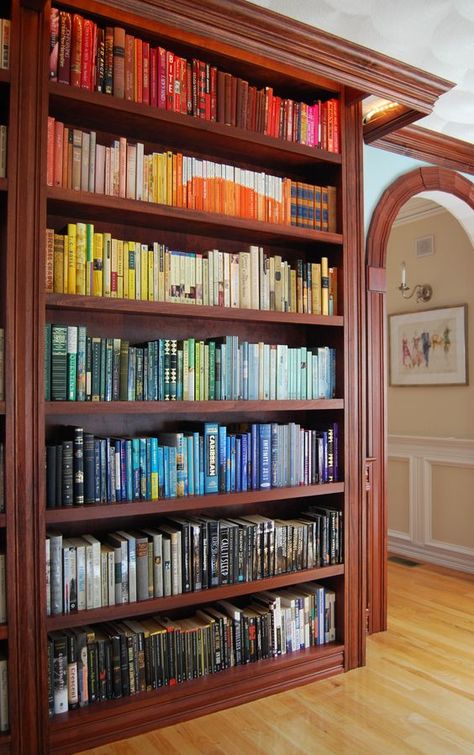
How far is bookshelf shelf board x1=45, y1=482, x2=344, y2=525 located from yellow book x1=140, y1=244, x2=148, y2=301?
77 centimetres

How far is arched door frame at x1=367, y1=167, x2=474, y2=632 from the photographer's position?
3283mm

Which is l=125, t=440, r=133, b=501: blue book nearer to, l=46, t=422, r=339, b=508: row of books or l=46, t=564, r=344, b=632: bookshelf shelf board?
l=46, t=422, r=339, b=508: row of books

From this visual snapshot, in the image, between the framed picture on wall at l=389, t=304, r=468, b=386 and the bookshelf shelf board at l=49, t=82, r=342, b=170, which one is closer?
the bookshelf shelf board at l=49, t=82, r=342, b=170

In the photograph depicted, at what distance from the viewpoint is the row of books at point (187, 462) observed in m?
2.20

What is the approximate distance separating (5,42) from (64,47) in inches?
7.8

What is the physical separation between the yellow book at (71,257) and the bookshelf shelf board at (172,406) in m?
0.41

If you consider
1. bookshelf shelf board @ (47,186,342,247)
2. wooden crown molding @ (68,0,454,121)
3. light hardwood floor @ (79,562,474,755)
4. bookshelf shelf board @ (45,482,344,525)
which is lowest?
light hardwood floor @ (79,562,474,755)

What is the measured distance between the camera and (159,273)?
239cm

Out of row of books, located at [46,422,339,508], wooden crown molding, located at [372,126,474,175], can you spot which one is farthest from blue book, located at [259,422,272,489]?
wooden crown molding, located at [372,126,474,175]

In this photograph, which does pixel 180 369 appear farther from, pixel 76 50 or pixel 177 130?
pixel 76 50

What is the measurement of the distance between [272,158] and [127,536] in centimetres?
171

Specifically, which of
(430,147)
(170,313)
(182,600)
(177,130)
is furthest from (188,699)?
(430,147)

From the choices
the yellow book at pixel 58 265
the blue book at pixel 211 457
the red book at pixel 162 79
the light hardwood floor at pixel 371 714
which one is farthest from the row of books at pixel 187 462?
the red book at pixel 162 79

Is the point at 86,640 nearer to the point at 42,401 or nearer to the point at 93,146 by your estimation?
the point at 42,401
